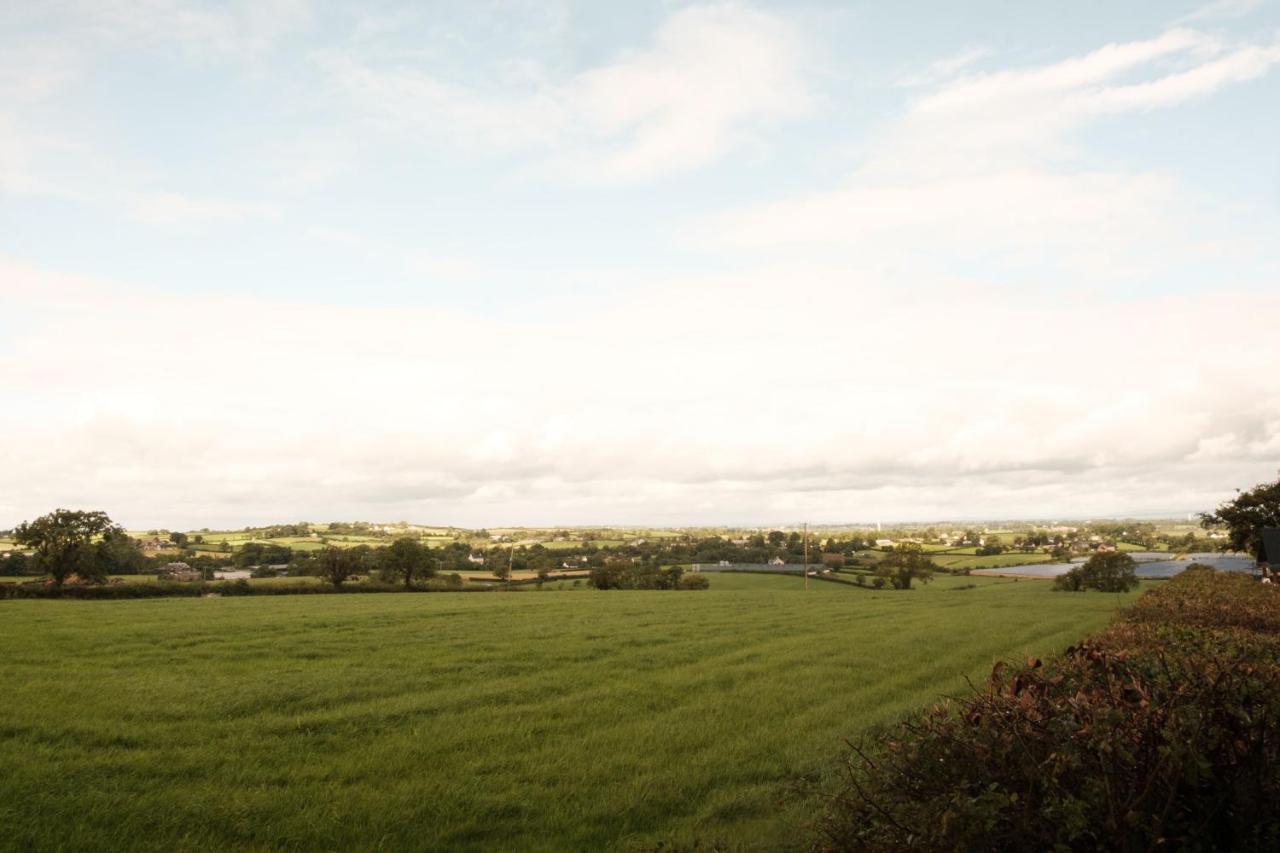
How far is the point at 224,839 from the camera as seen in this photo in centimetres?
705

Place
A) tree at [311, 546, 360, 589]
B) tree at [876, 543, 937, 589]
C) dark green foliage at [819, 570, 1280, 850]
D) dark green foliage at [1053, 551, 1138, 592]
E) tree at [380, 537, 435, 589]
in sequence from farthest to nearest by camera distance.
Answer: tree at [876, 543, 937, 589], dark green foliage at [1053, 551, 1138, 592], tree at [380, 537, 435, 589], tree at [311, 546, 360, 589], dark green foliage at [819, 570, 1280, 850]

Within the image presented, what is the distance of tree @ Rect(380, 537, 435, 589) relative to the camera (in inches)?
2559

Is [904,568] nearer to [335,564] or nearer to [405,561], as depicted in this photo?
[405,561]

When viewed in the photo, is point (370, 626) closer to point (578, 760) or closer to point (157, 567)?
point (578, 760)

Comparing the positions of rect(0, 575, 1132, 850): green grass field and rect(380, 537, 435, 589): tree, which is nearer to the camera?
rect(0, 575, 1132, 850): green grass field

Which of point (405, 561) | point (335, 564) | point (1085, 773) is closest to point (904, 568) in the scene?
point (405, 561)

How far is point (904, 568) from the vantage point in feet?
273

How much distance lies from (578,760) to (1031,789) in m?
7.25

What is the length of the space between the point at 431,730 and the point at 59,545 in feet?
179

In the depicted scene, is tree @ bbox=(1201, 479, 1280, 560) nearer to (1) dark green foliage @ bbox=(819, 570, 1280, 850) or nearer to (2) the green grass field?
(2) the green grass field

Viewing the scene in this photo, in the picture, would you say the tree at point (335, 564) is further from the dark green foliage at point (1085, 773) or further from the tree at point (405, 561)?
the dark green foliage at point (1085, 773)

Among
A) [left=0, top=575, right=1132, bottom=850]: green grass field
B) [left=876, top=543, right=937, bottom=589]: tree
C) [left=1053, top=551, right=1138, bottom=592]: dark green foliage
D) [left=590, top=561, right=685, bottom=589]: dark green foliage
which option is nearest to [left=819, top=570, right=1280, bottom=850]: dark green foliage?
[left=0, top=575, right=1132, bottom=850]: green grass field

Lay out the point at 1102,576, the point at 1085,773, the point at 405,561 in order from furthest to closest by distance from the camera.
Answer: the point at 1102,576, the point at 405,561, the point at 1085,773

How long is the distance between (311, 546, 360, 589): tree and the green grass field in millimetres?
39812
